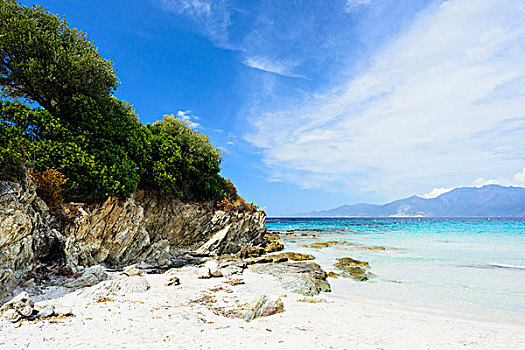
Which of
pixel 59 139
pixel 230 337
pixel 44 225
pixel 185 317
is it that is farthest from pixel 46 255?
pixel 230 337

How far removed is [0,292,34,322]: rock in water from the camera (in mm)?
7711

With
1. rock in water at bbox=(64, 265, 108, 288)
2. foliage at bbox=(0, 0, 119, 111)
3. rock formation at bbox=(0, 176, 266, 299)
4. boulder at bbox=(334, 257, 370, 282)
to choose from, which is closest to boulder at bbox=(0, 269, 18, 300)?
rock formation at bbox=(0, 176, 266, 299)

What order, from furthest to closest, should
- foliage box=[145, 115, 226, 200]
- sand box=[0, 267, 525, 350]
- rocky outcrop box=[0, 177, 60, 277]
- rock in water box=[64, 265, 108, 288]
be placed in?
1. foliage box=[145, 115, 226, 200]
2. rock in water box=[64, 265, 108, 288]
3. rocky outcrop box=[0, 177, 60, 277]
4. sand box=[0, 267, 525, 350]

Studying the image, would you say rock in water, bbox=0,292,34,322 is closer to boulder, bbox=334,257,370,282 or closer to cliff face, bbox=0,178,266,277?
cliff face, bbox=0,178,266,277

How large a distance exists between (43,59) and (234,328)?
690 inches

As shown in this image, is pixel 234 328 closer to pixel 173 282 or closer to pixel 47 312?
pixel 47 312

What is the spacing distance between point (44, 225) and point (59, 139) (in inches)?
206

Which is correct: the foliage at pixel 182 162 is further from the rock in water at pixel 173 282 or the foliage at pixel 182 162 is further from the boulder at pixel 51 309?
the boulder at pixel 51 309

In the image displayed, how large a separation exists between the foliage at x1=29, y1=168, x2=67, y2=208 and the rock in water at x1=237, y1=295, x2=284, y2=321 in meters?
11.6

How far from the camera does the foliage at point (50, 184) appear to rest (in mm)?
13461

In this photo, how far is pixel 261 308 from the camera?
10391 millimetres

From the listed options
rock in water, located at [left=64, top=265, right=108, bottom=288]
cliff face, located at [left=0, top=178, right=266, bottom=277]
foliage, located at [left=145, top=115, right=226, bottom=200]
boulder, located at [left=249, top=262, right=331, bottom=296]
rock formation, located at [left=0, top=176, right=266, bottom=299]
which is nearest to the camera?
rock formation, located at [left=0, top=176, right=266, bottom=299]

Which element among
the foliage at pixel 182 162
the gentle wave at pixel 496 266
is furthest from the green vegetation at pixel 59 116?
the gentle wave at pixel 496 266

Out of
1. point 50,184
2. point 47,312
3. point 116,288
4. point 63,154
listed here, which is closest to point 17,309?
point 47,312
